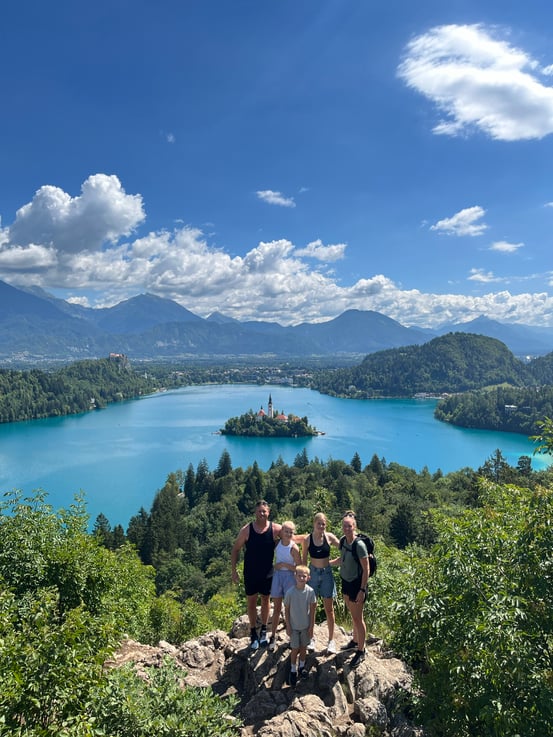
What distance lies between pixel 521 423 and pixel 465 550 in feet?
334

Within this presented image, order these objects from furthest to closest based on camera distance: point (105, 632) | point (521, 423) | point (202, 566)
→ point (521, 423), point (202, 566), point (105, 632)

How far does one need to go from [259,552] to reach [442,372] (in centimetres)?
18211

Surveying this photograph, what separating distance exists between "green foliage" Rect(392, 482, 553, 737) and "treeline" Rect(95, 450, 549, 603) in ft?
71.2

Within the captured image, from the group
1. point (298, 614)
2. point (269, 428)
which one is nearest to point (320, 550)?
point (298, 614)

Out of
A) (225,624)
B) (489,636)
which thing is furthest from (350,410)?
(489,636)

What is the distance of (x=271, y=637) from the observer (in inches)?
251

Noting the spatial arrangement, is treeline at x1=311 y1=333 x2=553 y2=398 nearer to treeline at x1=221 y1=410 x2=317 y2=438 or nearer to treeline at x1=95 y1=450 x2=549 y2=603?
treeline at x1=221 y1=410 x2=317 y2=438

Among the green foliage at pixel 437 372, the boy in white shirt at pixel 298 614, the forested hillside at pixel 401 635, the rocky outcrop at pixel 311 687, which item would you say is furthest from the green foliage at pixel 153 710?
the green foliage at pixel 437 372

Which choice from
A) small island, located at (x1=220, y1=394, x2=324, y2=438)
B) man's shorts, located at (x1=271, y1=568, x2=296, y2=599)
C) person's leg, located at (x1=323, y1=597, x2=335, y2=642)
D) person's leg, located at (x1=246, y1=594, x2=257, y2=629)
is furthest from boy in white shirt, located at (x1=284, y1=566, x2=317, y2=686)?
small island, located at (x1=220, y1=394, x2=324, y2=438)

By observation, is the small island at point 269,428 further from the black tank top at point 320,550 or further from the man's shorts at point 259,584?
the black tank top at point 320,550

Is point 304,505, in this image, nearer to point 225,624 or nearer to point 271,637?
point 225,624

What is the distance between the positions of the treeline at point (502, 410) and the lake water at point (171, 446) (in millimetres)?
4543

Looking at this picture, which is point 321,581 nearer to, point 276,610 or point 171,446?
point 276,610

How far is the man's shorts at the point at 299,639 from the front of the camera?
5691 mm
